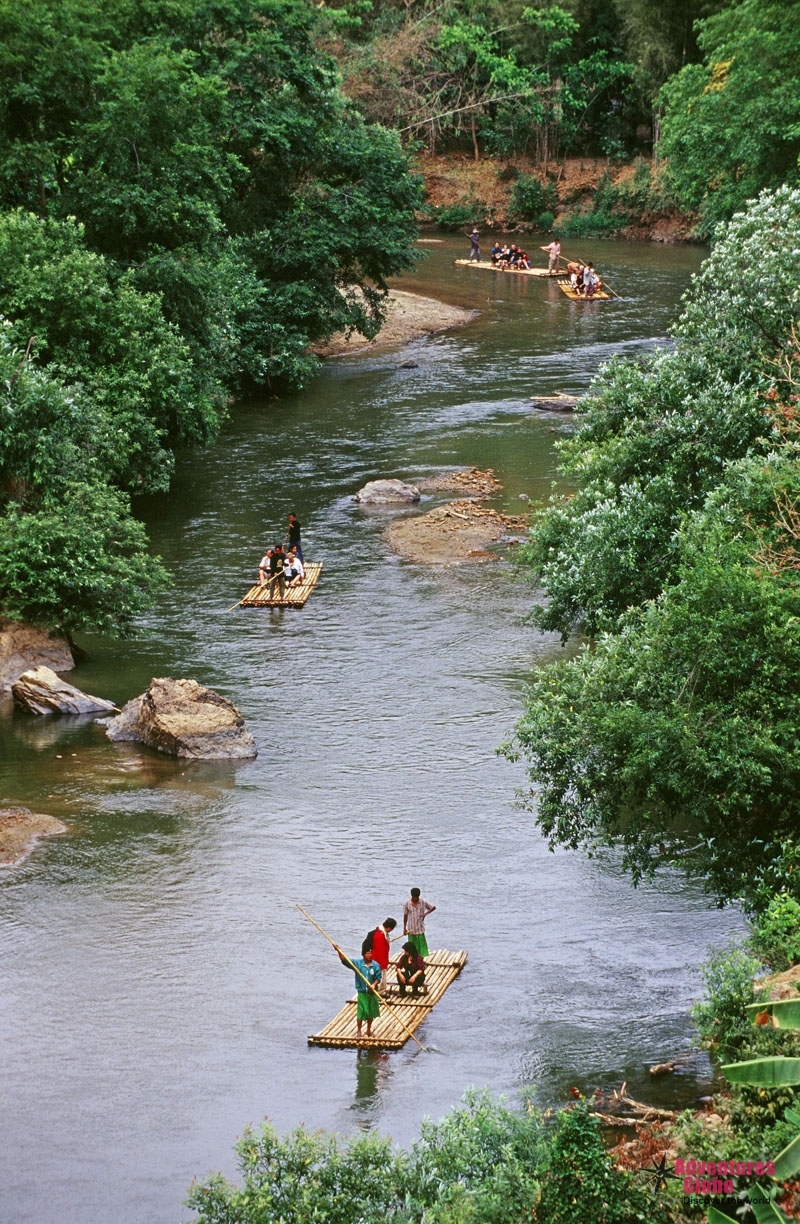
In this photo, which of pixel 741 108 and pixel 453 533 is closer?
pixel 453 533

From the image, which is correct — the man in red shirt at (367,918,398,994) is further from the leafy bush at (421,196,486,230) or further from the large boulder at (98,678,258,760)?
the leafy bush at (421,196,486,230)

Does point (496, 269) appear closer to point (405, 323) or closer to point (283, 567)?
point (405, 323)

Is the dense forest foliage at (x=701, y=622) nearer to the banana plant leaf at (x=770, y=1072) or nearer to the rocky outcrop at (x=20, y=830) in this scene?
the banana plant leaf at (x=770, y=1072)

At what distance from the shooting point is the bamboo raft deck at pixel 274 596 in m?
32.7

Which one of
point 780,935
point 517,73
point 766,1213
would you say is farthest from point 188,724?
point 517,73

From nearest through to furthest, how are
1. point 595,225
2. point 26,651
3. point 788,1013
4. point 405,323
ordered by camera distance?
point 788,1013 < point 26,651 < point 405,323 < point 595,225

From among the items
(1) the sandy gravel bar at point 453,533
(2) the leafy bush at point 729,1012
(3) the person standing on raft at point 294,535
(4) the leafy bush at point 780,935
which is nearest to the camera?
(2) the leafy bush at point 729,1012

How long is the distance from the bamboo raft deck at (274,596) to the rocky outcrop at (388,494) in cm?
677

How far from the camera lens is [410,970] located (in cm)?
1794

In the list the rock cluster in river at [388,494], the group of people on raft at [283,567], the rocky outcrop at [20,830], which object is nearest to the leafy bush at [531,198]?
the rock cluster in river at [388,494]

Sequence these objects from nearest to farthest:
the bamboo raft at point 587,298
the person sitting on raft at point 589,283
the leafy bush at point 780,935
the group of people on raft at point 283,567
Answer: the leafy bush at point 780,935 < the group of people on raft at point 283,567 < the bamboo raft at point 587,298 < the person sitting on raft at point 589,283

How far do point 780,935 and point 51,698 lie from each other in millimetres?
16790

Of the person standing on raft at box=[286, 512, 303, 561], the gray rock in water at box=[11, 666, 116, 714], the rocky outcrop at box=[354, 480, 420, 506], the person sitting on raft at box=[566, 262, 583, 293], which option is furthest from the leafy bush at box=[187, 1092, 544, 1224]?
the person sitting on raft at box=[566, 262, 583, 293]

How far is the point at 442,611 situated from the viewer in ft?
106
